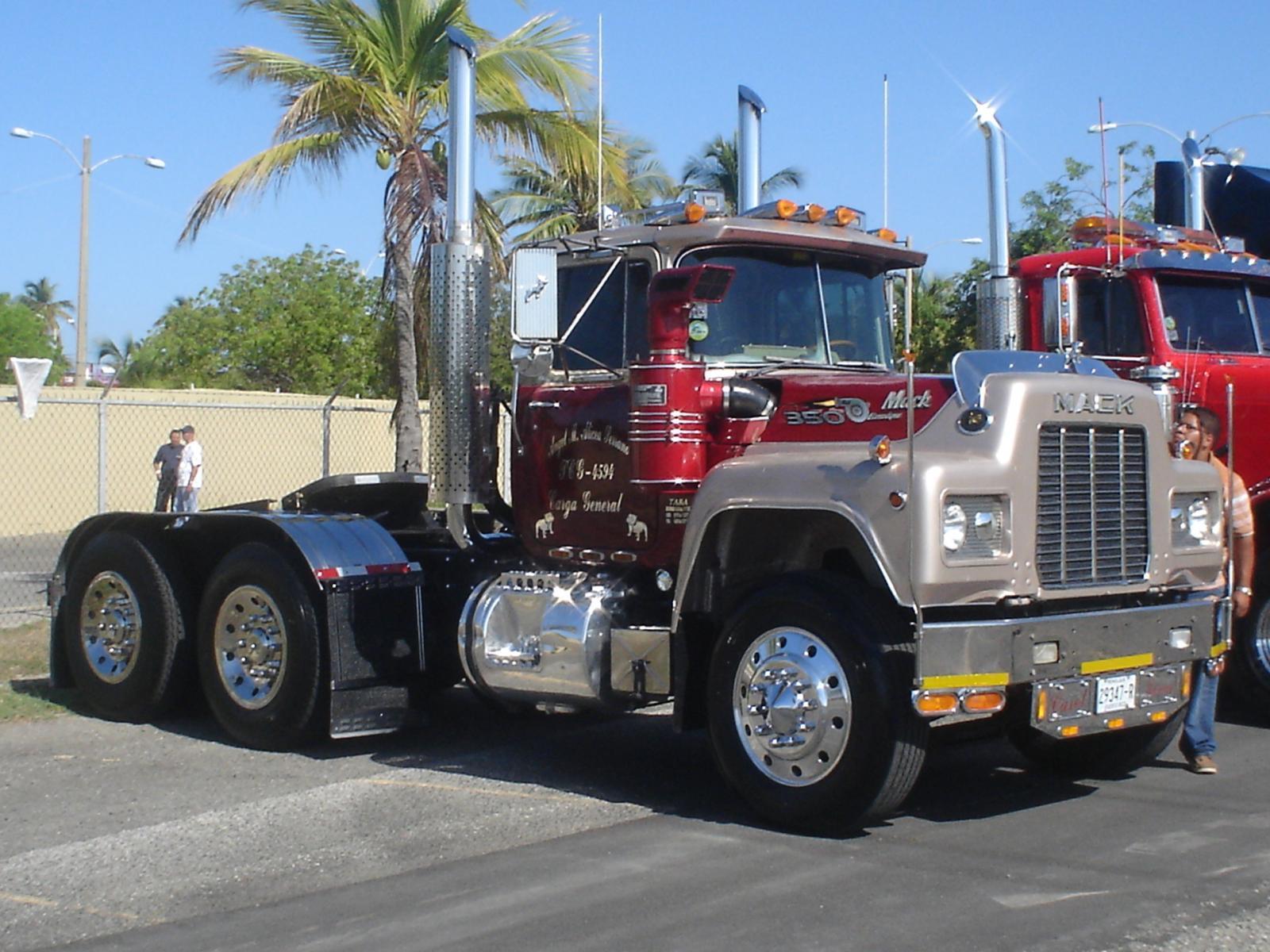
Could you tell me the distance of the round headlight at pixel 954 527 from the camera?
20.6ft

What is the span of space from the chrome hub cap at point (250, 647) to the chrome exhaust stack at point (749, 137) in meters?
4.11

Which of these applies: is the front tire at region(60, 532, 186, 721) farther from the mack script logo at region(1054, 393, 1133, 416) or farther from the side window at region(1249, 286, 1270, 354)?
the side window at region(1249, 286, 1270, 354)

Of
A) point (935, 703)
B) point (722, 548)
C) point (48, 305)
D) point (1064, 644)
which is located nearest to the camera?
point (935, 703)

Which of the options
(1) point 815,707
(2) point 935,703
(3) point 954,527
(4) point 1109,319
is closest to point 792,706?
(1) point 815,707

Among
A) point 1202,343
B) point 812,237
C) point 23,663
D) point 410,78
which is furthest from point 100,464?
point 1202,343

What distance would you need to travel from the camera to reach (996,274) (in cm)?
1050

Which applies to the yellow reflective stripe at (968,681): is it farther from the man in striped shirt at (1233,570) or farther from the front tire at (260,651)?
the front tire at (260,651)

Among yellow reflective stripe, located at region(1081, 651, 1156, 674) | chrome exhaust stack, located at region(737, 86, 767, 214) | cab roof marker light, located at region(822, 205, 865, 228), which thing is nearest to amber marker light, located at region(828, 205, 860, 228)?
cab roof marker light, located at region(822, 205, 865, 228)

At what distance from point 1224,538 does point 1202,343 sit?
2409 mm

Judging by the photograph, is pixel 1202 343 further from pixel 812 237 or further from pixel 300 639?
pixel 300 639

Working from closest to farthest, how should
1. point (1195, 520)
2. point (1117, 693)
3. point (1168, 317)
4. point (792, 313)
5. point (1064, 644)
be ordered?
point (1064, 644) < point (1117, 693) < point (1195, 520) < point (792, 313) < point (1168, 317)

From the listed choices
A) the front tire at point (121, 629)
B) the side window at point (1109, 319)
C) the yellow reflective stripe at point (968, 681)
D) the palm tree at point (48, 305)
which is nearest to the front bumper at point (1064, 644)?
the yellow reflective stripe at point (968, 681)

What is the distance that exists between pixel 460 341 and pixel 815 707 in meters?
3.26

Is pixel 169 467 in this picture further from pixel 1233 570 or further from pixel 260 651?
pixel 1233 570
